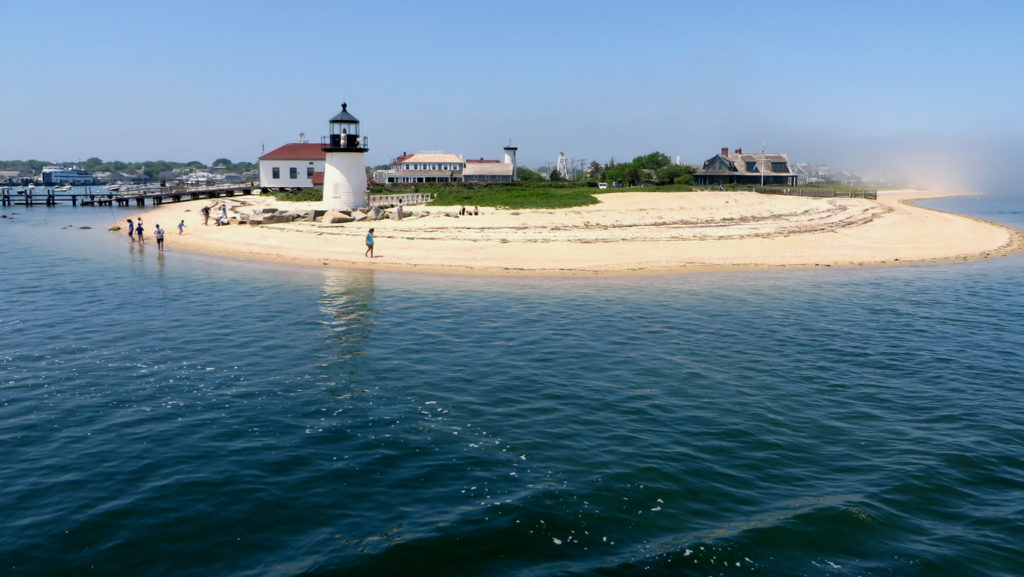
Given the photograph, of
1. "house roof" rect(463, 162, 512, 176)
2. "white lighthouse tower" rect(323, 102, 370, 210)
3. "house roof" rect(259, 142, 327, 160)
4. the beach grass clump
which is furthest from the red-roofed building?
"house roof" rect(463, 162, 512, 176)

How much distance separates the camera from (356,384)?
18031mm

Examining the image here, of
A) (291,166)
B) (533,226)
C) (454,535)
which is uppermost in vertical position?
(291,166)

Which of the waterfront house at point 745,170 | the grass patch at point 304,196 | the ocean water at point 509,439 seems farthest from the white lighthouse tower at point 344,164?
the waterfront house at point 745,170

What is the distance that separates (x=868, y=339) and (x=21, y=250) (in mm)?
52284

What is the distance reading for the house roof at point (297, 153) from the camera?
9138 cm

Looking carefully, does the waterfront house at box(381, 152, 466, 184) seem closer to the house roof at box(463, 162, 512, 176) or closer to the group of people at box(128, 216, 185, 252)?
the house roof at box(463, 162, 512, 176)

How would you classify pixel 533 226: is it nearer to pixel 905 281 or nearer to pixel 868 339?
pixel 905 281

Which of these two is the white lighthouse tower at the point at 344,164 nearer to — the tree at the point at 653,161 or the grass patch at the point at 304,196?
the grass patch at the point at 304,196

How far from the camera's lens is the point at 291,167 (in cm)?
9200

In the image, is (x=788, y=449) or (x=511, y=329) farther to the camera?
(x=511, y=329)

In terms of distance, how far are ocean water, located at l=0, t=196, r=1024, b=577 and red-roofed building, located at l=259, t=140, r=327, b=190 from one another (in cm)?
6546

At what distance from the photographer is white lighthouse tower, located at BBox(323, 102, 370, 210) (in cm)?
5819

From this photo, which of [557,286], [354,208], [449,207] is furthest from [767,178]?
[557,286]

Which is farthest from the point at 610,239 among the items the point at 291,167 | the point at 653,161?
the point at 653,161
